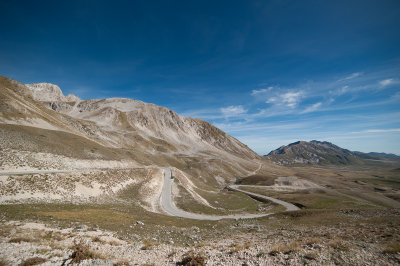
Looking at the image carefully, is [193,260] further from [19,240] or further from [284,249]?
[19,240]

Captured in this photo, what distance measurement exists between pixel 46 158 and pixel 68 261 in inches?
1924

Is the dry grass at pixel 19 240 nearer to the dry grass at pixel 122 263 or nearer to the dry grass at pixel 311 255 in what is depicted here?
the dry grass at pixel 122 263

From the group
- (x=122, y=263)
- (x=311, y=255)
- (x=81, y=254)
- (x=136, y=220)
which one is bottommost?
(x=136, y=220)

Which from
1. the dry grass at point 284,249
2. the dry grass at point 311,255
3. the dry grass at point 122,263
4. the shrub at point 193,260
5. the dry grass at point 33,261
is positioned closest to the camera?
the dry grass at point 33,261

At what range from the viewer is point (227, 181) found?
134 m

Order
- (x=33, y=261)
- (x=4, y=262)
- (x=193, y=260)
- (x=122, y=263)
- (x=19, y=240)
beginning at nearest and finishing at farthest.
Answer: (x=4, y=262) → (x=33, y=261) → (x=122, y=263) → (x=193, y=260) → (x=19, y=240)

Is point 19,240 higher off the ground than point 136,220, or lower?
higher

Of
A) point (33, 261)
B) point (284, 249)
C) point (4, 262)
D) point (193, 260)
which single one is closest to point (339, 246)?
point (284, 249)

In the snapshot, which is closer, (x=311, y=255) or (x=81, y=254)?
(x=81, y=254)

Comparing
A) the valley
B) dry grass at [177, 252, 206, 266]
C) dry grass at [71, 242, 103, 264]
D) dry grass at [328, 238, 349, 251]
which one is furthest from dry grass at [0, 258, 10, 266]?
dry grass at [328, 238, 349, 251]

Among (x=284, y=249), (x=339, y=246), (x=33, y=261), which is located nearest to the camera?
(x=33, y=261)

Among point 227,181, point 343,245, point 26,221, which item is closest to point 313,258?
point 343,245

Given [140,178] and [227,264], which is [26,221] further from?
[140,178]

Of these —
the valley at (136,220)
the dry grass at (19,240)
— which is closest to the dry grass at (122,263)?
the valley at (136,220)
